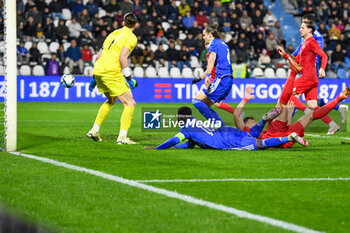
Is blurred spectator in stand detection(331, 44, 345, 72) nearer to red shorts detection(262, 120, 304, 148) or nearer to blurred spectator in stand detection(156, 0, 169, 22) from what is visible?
blurred spectator in stand detection(156, 0, 169, 22)

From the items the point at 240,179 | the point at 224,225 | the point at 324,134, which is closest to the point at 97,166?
the point at 240,179

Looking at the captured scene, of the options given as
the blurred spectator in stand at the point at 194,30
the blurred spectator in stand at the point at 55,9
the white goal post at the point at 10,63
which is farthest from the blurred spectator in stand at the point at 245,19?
the white goal post at the point at 10,63

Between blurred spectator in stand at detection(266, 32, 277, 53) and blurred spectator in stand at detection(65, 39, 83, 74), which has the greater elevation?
blurred spectator in stand at detection(266, 32, 277, 53)

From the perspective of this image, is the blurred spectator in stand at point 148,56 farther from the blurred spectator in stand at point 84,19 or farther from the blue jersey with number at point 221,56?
the blue jersey with number at point 221,56

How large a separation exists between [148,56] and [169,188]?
20339mm

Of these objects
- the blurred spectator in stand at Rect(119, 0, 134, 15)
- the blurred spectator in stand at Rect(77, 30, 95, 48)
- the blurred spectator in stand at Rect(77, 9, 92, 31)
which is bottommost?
the blurred spectator in stand at Rect(77, 30, 95, 48)

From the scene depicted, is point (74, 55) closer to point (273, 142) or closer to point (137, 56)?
point (137, 56)

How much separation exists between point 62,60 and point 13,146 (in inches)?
626

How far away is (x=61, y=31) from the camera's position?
998 inches

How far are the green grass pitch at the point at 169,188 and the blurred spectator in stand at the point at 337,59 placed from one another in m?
17.6

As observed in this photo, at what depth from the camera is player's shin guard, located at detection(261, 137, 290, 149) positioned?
9.05 m

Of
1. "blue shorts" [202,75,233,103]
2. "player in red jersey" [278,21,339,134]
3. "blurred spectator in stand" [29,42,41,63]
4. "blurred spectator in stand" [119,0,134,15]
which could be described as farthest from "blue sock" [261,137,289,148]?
"blurred spectator in stand" [119,0,134,15]

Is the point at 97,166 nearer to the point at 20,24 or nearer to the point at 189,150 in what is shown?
the point at 189,150

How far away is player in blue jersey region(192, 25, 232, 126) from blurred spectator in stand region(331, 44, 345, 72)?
17.7m
